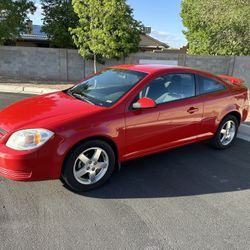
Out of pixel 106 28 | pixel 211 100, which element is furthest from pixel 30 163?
pixel 106 28

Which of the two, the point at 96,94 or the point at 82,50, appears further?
the point at 82,50

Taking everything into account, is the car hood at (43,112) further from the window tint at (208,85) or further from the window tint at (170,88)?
the window tint at (208,85)

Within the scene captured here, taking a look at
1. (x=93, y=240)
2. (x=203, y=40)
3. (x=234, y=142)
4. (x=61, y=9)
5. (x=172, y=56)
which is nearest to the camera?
(x=93, y=240)

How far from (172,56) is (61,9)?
7.69 metres

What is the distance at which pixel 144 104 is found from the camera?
3.73m

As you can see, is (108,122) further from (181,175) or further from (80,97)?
(181,175)

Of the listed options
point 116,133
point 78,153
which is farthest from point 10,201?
point 116,133

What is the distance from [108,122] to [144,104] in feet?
1.81

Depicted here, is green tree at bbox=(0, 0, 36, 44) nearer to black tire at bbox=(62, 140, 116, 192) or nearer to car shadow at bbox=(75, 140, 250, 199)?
car shadow at bbox=(75, 140, 250, 199)

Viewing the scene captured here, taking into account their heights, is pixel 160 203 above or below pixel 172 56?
below

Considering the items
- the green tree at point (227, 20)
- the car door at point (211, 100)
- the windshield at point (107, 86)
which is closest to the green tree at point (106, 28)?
the green tree at point (227, 20)

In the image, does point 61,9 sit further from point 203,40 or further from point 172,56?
point 203,40

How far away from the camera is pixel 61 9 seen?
17.8m

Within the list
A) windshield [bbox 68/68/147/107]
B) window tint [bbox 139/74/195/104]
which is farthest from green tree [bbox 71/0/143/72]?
window tint [bbox 139/74/195/104]
